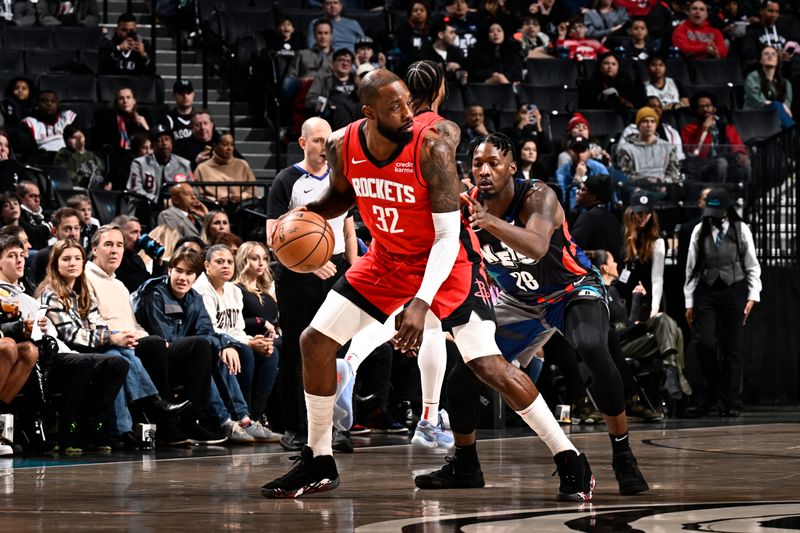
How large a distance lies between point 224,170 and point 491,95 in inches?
160

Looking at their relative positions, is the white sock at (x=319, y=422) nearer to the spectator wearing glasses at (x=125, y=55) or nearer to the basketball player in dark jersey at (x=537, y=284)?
the basketball player in dark jersey at (x=537, y=284)

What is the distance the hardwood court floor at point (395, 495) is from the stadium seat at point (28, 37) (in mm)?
7909

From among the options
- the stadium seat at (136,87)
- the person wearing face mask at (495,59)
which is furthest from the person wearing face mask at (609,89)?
the stadium seat at (136,87)

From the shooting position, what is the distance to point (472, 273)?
5.59 m

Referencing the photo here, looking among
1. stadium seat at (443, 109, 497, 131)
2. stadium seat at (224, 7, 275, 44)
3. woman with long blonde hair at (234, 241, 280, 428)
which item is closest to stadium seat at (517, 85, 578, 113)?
stadium seat at (443, 109, 497, 131)

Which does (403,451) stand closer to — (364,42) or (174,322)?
(174,322)

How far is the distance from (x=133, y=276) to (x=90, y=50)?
18.6 feet

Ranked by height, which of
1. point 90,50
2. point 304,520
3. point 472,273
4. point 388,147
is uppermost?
point 90,50

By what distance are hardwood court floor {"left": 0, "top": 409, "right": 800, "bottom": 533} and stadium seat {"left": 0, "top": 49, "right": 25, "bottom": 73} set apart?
735cm

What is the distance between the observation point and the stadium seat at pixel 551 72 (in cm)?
1602

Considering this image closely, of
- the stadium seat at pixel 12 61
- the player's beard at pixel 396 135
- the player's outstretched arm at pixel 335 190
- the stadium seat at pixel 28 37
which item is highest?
the stadium seat at pixel 28 37

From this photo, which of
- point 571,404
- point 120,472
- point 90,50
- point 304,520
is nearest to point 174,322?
point 120,472

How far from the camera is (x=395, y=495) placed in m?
5.27

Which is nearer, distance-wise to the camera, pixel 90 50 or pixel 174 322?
pixel 174 322
